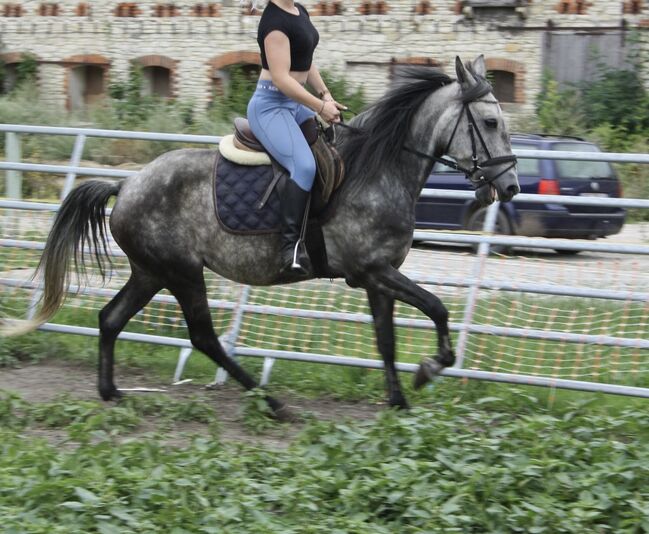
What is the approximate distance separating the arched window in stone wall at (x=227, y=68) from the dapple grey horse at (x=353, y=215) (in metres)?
18.1

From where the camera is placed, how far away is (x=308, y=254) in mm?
7055

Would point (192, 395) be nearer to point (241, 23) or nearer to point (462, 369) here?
point (462, 369)

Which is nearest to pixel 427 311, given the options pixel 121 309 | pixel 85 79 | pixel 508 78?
pixel 121 309

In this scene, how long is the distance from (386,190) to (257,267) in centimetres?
101

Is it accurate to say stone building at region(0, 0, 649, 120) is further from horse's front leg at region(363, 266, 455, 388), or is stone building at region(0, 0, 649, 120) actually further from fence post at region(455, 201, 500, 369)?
horse's front leg at region(363, 266, 455, 388)

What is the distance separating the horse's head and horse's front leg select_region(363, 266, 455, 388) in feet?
2.27

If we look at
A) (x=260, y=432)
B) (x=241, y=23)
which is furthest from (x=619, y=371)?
(x=241, y=23)

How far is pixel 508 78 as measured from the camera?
23594 mm

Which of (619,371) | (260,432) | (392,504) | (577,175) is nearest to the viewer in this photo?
(392,504)

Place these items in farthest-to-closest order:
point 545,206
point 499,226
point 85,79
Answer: point 85,79, point 545,206, point 499,226

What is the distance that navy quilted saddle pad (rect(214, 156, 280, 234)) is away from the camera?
696 cm

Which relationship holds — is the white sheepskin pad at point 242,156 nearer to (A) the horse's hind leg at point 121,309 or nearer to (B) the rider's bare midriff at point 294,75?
(B) the rider's bare midriff at point 294,75

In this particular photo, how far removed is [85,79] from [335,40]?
285 inches

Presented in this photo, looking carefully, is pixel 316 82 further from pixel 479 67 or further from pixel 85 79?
pixel 85 79
